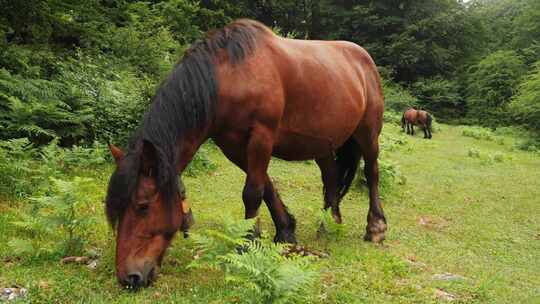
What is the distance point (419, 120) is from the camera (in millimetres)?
22188

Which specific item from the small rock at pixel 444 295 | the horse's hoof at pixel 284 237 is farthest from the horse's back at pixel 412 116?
the small rock at pixel 444 295

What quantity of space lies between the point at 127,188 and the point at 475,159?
48.2 ft

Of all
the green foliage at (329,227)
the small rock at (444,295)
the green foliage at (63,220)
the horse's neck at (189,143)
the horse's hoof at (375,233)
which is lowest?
the horse's hoof at (375,233)

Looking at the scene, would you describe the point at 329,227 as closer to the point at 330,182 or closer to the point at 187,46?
the point at 330,182

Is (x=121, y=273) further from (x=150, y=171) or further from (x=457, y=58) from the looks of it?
(x=457, y=58)

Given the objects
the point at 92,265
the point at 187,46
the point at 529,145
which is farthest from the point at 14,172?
the point at 529,145

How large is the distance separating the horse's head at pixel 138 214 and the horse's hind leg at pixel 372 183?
3.14m

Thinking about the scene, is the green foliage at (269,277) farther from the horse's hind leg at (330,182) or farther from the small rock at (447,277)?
the horse's hind leg at (330,182)

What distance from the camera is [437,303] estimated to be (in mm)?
3461

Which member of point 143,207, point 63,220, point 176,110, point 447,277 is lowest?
point 447,277

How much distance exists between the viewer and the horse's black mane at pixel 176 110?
314 cm

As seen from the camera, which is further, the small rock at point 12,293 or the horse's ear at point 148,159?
the horse's ear at point 148,159

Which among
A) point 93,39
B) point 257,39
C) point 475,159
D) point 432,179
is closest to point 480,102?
point 475,159

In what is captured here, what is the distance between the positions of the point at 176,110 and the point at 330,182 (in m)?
3.07
